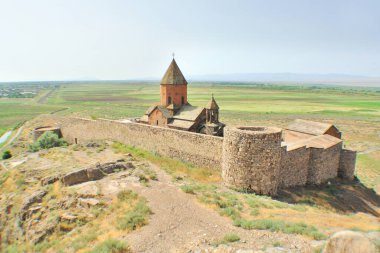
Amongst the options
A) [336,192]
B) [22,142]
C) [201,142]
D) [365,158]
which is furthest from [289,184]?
[22,142]

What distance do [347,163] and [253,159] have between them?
8599mm

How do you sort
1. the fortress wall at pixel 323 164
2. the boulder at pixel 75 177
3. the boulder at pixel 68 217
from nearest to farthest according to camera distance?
the boulder at pixel 68 217
the boulder at pixel 75 177
the fortress wall at pixel 323 164

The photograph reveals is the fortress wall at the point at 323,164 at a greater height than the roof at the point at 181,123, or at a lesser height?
lesser

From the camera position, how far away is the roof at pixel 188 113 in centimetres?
1988

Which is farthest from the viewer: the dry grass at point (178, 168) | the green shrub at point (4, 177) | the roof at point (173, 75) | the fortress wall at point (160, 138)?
the roof at point (173, 75)

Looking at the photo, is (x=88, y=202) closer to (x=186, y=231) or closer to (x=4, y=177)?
(x=186, y=231)

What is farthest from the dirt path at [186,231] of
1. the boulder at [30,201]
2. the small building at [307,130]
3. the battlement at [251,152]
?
the small building at [307,130]

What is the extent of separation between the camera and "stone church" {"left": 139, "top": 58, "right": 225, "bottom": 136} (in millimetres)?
19328

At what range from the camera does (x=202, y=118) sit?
1994 centimetres

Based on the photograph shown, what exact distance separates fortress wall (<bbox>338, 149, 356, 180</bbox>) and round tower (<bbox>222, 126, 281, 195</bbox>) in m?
7.03

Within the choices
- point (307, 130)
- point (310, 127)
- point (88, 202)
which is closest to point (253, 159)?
point (88, 202)

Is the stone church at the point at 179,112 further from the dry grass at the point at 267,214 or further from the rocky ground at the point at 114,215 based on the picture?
the dry grass at the point at 267,214

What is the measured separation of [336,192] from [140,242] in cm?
1175

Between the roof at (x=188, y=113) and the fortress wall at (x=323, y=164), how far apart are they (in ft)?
26.7
